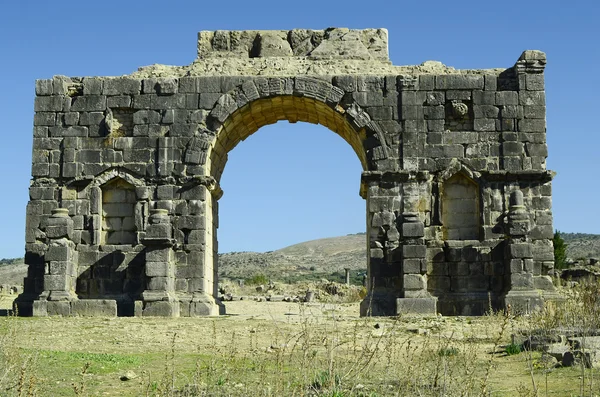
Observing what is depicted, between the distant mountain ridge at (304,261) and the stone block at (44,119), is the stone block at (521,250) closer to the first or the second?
the stone block at (44,119)

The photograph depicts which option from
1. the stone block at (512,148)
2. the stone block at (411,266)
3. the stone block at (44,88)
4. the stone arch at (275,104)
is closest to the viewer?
the stone block at (411,266)

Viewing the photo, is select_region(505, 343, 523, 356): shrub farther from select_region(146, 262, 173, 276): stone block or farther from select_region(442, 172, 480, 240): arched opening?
select_region(146, 262, 173, 276): stone block

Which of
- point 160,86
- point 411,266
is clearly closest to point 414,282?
point 411,266

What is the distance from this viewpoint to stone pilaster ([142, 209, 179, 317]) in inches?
679

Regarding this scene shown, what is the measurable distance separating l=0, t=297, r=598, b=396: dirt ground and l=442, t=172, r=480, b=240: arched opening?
7.82 feet

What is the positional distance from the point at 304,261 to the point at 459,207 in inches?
2084

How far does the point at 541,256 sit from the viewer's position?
57.9 feet

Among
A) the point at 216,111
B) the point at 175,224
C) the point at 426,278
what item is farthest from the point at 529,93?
the point at 175,224

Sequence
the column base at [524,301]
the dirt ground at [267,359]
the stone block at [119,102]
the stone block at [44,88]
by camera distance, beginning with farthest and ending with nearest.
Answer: the stone block at [44,88] < the stone block at [119,102] < the column base at [524,301] < the dirt ground at [267,359]

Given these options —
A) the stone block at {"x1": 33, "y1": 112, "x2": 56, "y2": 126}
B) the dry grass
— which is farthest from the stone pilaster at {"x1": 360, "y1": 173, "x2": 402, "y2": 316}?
the stone block at {"x1": 33, "y1": 112, "x2": 56, "y2": 126}

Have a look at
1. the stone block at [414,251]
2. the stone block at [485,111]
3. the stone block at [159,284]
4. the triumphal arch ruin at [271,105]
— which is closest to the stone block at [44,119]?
the triumphal arch ruin at [271,105]

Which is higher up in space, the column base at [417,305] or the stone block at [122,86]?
the stone block at [122,86]

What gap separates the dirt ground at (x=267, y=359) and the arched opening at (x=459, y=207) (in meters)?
2.38

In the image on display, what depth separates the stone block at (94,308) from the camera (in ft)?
56.4
